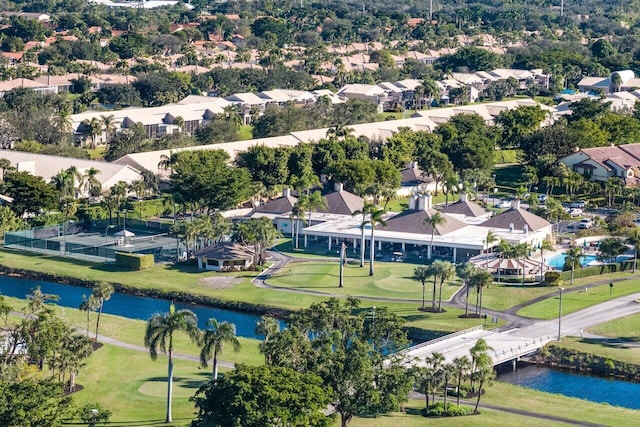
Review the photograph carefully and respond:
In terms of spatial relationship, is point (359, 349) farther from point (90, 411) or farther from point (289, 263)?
point (289, 263)

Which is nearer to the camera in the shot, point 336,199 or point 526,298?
point 526,298

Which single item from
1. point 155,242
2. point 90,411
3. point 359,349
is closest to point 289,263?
point 155,242

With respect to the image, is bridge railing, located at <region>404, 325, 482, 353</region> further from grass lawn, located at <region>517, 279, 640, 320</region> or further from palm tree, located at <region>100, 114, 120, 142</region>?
palm tree, located at <region>100, 114, 120, 142</region>

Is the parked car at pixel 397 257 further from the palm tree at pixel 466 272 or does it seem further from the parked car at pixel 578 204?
the parked car at pixel 578 204

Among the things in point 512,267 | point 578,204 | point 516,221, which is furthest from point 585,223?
point 512,267

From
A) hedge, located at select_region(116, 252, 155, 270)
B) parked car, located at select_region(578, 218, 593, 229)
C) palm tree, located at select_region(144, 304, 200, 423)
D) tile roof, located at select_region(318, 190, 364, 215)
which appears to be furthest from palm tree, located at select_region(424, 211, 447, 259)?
palm tree, located at select_region(144, 304, 200, 423)

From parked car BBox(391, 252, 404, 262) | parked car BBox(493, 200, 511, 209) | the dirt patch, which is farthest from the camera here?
parked car BBox(493, 200, 511, 209)

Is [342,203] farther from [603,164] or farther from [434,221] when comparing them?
[603,164]
